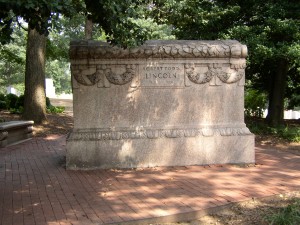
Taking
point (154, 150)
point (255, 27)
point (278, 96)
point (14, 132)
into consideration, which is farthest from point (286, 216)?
point (278, 96)

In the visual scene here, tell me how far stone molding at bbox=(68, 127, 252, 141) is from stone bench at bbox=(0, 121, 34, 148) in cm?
376

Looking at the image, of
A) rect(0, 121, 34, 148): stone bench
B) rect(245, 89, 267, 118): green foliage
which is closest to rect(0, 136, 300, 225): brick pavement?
rect(0, 121, 34, 148): stone bench

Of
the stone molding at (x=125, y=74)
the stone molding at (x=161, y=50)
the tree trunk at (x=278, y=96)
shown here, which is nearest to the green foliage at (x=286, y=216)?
the stone molding at (x=125, y=74)

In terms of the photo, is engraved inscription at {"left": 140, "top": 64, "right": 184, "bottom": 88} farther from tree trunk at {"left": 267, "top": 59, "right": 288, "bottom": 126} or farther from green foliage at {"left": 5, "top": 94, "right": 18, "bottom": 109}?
green foliage at {"left": 5, "top": 94, "right": 18, "bottom": 109}

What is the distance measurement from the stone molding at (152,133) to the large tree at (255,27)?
12.2ft

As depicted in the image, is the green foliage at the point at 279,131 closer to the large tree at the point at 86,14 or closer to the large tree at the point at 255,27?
the large tree at the point at 255,27

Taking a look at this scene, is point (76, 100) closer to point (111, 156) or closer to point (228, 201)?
point (111, 156)

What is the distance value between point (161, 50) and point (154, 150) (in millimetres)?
1875

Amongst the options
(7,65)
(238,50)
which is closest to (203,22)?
(238,50)

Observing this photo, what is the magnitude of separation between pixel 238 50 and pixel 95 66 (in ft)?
8.95

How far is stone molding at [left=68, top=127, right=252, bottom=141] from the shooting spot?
22.9 ft

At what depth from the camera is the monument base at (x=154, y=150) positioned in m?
6.96

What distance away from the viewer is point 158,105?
7.20 m

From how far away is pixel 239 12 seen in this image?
12.0 m
